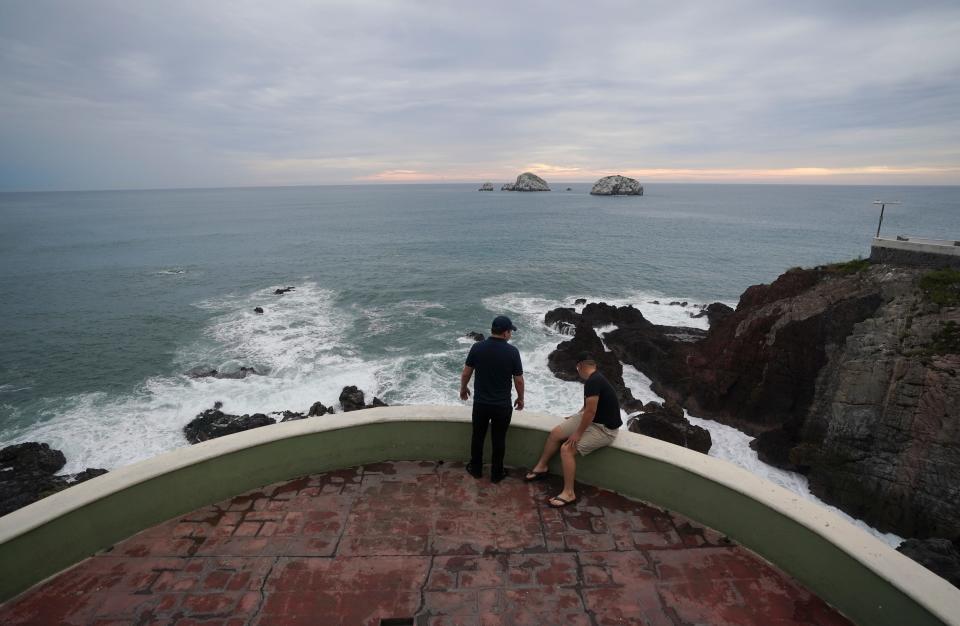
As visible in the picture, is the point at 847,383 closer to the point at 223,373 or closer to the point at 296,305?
the point at 223,373

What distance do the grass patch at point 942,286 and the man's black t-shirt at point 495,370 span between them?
59.6ft

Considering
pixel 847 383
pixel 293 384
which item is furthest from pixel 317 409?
pixel 847 383

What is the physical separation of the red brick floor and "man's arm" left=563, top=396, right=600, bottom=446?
1.88ft

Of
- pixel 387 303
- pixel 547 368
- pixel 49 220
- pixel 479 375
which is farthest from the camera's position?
pixel 49 220

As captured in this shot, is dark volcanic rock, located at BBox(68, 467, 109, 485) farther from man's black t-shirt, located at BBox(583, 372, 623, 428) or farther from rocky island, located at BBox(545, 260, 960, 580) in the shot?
rocky island, located at BBox(545, 260, 960, 580)

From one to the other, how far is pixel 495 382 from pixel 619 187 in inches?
7068

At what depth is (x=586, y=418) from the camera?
436 centimetres

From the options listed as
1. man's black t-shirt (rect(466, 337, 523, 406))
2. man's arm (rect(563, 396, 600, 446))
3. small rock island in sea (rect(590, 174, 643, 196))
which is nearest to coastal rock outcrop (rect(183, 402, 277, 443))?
man's black t-shirt (rect(466, 337, 523, 406))

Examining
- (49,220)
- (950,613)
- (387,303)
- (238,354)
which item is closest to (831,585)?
(950,613)

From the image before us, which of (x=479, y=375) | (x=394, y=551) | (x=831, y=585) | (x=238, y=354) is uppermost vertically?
(x=479, y=375)

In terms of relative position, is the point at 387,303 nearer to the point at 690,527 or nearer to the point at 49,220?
the point at 690,527

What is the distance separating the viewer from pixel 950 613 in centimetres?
273

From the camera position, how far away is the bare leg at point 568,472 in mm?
4441

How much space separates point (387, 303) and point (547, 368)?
Result: 47.9 feet
